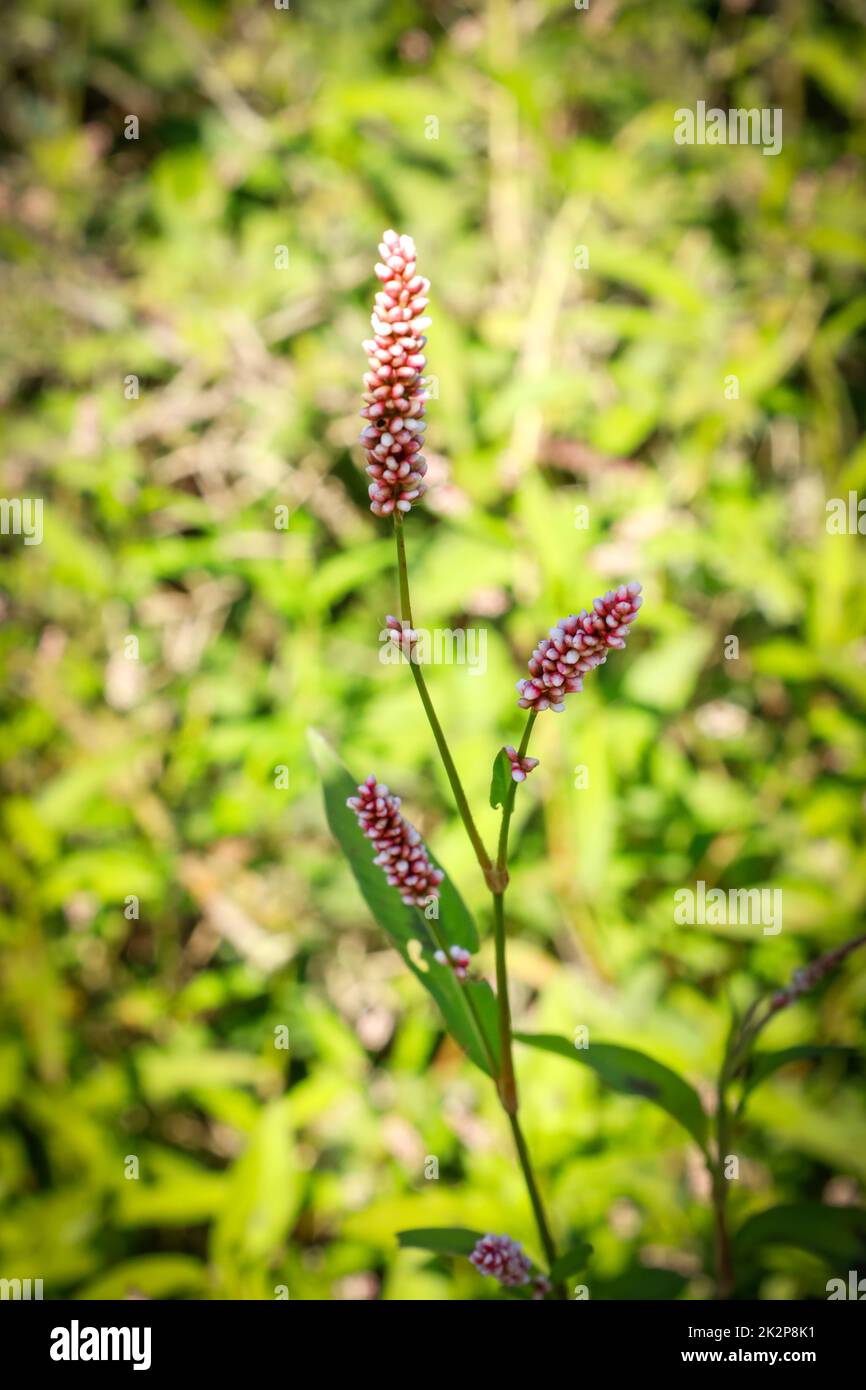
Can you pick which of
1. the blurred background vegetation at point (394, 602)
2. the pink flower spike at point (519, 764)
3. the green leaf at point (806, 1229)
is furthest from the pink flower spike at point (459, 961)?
the blurred background vegetation at point (394, 602)

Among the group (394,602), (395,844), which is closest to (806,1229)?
(395,844)

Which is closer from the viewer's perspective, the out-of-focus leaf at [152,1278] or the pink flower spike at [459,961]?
the pink flower spike at [459,961]

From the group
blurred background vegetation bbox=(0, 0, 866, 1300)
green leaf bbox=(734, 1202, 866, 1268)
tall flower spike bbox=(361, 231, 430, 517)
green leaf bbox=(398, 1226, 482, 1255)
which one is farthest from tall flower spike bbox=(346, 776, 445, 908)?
blurred background vegetation bbox=(0, 0, 866, 1300)

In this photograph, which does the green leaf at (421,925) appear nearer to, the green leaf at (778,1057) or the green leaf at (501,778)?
the green leaf at (501,778)

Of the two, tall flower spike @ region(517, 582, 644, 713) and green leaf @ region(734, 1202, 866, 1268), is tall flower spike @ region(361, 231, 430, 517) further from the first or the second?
green leaf @ region(734, 1202, 866, 1268)

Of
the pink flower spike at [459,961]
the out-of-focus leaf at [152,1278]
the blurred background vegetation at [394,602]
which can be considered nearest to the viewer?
the pink flower spike at [459,961]

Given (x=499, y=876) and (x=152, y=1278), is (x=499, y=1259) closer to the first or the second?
(x=499, y=876)

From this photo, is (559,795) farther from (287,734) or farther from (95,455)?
(95,455)
